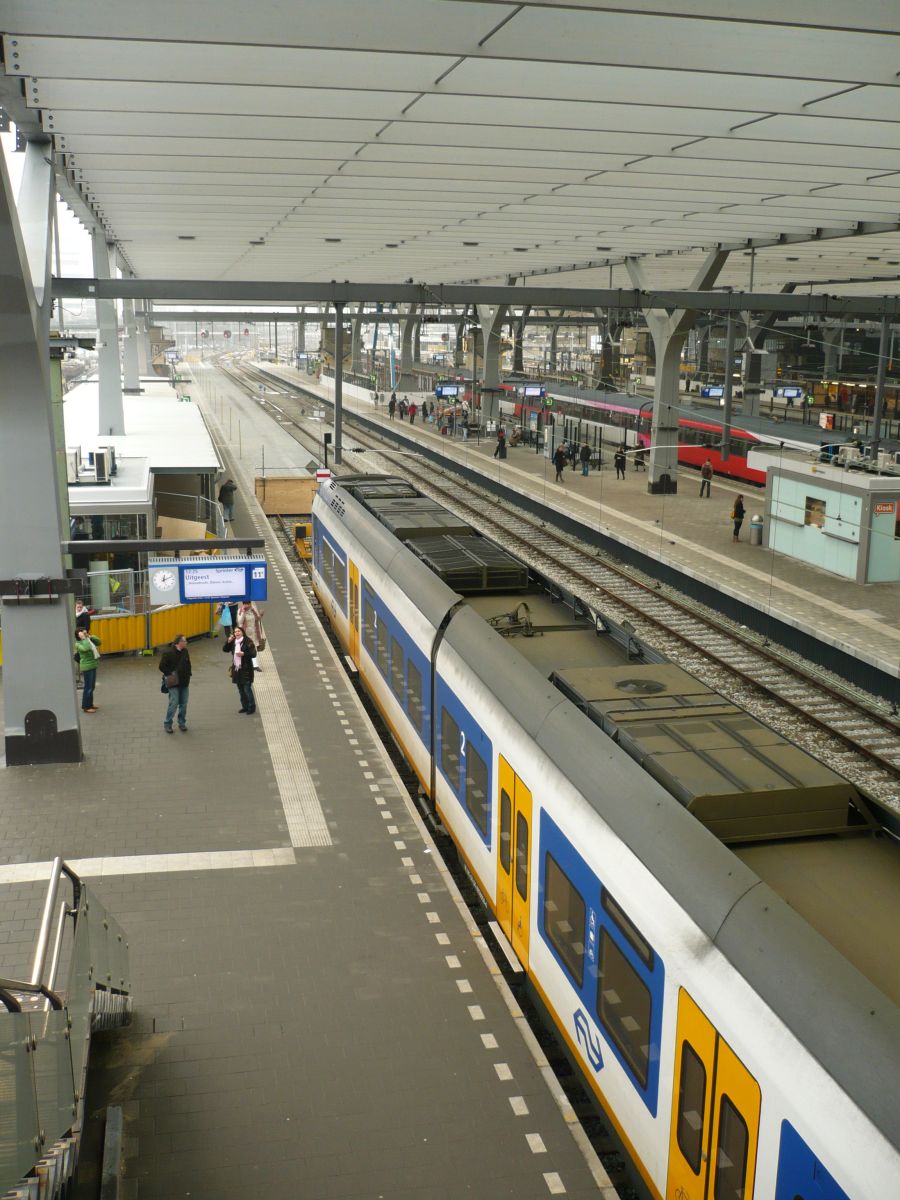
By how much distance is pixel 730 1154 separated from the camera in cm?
503

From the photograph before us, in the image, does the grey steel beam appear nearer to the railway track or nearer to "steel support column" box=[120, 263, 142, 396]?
the railway track

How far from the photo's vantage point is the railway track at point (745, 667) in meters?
14.5

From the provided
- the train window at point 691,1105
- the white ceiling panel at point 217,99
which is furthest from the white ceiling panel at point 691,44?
the train window at point 691,1105

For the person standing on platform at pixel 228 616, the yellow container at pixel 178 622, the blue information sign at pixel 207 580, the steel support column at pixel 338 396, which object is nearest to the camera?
the blue information sign at pixel 207 580

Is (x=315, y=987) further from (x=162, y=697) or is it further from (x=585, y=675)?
(x=162, y=697)

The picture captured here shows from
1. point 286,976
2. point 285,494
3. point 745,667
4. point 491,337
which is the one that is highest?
point 491,337

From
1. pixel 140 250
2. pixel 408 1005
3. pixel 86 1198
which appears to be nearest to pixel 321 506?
pixel 140 250

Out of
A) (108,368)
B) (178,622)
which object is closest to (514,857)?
(178,622)

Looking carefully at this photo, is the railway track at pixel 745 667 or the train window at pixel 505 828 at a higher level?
the train window at pixel 505 828

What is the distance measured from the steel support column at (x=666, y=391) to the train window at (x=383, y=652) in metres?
19.9

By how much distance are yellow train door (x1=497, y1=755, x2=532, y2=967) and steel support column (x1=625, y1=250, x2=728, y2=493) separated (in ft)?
81.5

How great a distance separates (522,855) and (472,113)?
613 centimetres

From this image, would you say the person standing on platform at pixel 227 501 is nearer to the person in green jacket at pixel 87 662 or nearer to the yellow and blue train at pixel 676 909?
the person in green jacket at pixel 87 662

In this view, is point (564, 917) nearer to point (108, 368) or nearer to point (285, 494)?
point (108, 368)
